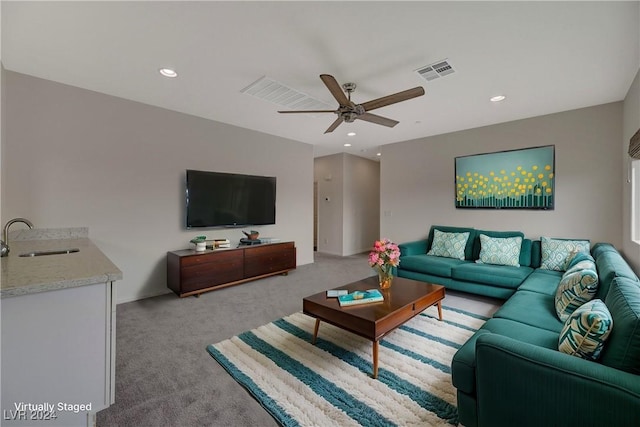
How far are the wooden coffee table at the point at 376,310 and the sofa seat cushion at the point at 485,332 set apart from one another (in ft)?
1.74

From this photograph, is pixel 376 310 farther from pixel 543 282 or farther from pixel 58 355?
pixel 543 282

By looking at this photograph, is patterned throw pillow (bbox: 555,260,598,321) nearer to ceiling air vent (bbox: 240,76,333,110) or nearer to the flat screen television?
ceiling air vent (bbox: 240,76,333,110)

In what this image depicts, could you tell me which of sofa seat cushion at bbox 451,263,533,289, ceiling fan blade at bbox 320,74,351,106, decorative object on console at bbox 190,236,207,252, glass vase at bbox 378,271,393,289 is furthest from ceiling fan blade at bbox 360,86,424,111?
decorative object on console at bbox 190,236,207,252

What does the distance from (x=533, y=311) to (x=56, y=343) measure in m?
2.90

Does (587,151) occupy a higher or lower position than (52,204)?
higher

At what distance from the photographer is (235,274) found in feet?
12.8

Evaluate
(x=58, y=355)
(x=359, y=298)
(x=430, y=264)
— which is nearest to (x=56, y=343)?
(x=58, y=355)

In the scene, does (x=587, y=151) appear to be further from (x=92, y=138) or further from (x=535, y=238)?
(x=92, y=138)

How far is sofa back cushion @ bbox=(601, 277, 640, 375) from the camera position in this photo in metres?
1.03

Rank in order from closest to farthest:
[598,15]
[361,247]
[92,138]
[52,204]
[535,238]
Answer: [598,15]
[52,204]
[92,138]
[535,238]
[361,247]

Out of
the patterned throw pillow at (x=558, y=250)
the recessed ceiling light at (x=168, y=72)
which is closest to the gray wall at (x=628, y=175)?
the patterned throw pillow at (x=558, y=250)

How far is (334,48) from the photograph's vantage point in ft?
7.18

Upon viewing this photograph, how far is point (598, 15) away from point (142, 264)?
16.1ft

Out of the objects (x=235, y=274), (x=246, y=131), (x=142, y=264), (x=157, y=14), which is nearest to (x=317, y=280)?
(x=235, y=274)
